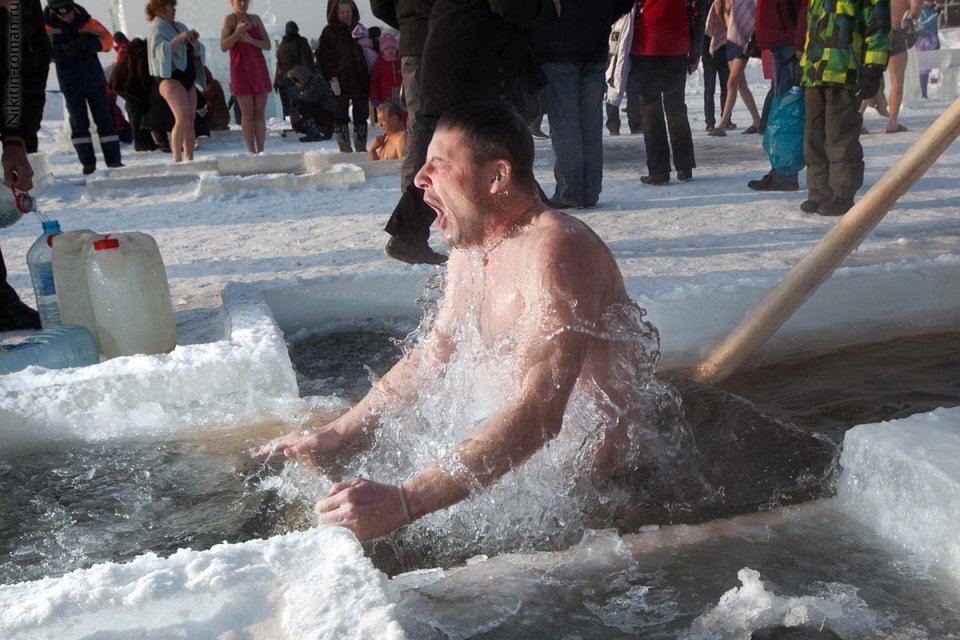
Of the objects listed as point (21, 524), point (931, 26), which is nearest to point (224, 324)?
point (21, 524)

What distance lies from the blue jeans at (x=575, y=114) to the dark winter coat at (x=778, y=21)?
2.70 metres

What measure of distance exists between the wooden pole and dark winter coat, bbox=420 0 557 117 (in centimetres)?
205

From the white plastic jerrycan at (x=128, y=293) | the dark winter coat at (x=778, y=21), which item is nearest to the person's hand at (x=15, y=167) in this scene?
the white plastic jerrycan at (x=128, y=293)

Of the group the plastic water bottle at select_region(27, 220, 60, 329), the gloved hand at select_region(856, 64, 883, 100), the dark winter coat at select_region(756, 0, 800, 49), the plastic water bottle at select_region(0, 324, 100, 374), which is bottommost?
the plastic water bottle at select_region(0, 324, 100, 374)

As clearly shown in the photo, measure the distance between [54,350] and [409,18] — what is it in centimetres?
271

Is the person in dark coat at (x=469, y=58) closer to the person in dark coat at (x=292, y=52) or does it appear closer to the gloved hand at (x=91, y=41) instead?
the gloved hand at (x=91, y=41)

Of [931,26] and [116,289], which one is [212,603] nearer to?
[116,289]

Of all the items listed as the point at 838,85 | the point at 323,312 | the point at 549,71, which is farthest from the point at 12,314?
the point at 838,85

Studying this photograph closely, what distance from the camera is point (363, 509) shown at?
6.44ft

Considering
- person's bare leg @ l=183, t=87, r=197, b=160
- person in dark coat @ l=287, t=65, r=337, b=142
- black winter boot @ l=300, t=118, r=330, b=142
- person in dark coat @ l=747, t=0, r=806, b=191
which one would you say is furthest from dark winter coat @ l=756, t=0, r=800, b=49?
black winter boot @ l=300, t=118, r=330, b=142

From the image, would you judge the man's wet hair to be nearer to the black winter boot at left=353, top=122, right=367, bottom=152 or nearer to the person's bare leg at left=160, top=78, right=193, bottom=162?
the person's bare leg at left=160, top=78, right=193, bottom=162

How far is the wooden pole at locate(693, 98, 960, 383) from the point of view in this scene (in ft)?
9.73

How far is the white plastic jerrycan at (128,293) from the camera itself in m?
3.86

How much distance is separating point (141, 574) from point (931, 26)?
18184mm
